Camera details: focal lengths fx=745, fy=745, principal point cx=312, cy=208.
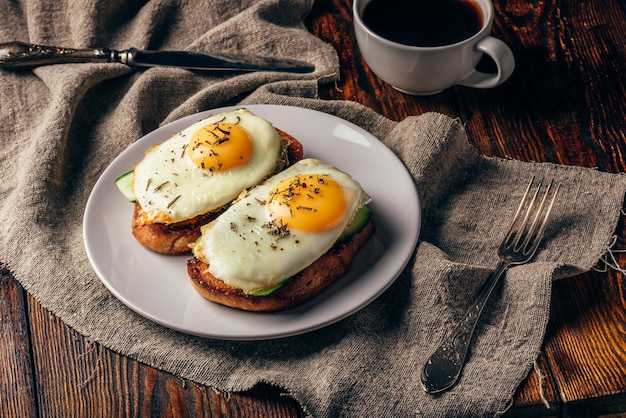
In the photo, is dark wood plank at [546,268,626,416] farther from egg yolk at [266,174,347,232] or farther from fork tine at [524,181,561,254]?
egg yolk at [266,174,347,232]

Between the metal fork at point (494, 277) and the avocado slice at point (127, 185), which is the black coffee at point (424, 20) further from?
the avocado slice at point (127, 185)

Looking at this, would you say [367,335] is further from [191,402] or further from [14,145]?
[14,145]

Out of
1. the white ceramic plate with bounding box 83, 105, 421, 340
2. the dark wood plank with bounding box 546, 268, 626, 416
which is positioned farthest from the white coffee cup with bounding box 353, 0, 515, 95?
the dark wood plank with bounding box 546, 268, 626, 416

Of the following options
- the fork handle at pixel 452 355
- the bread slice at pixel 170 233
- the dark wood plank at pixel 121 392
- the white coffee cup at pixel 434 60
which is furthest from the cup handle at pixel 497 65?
the dark wood plank at pixel 121 392

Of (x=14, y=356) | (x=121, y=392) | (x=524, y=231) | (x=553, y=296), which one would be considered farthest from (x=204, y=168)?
(x=553, y=296)

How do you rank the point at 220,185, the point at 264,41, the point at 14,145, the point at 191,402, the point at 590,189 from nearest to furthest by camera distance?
the point at 191,402
the point at 220,185
the point at 590,189
the point at 14,145
the point at 264,41

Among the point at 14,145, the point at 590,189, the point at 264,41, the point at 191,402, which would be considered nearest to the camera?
the point at 191,402

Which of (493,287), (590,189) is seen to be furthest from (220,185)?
(590,189)
